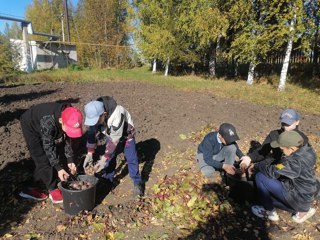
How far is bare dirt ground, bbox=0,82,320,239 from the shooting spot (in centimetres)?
361

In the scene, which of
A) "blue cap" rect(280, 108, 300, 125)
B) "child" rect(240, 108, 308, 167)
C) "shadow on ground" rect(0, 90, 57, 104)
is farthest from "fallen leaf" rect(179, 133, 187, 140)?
"shadow on ground" rect(0, 90, 57, 104)

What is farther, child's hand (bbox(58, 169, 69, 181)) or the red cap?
child's hand (bbox(58, 169, 69, 181))

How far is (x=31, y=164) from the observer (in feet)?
17.2

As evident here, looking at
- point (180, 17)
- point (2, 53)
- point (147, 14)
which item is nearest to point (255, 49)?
point (180, 17)

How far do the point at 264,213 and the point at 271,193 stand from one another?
32 centimetres

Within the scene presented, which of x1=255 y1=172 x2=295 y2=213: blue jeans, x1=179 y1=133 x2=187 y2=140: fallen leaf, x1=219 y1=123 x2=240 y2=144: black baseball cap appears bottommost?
x1=179 y1=133 x2=187 y2=140: fallen leaf

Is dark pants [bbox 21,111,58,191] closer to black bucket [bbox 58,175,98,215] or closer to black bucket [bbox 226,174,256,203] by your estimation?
black bucket [bbox 58,175,98,215]

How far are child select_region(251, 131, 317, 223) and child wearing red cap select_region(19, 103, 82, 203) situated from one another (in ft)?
7.76

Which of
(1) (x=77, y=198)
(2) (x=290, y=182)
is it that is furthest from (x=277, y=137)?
(1) (x=77, y=198)

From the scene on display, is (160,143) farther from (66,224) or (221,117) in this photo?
(66,224)

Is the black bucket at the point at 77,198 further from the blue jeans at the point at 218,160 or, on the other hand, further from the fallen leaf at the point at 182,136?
the fallen leaf at the point at 182,136

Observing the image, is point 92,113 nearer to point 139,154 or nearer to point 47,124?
point 47,124

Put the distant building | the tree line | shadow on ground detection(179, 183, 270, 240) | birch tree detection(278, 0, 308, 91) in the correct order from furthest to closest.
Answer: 1. the distant building
2. the tree line
3. birch tree detection(278, 0, 308, 91)
4. shadow on ground detection(179, 183, 270, 240)

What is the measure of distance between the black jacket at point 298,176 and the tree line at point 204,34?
35.4 ft
